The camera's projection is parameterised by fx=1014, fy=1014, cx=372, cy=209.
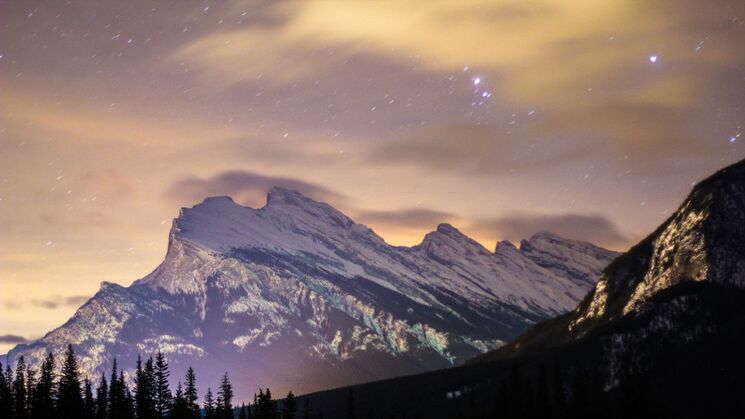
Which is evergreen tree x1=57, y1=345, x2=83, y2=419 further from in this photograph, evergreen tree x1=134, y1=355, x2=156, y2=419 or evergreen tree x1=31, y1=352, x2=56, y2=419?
evergreen tree x1=134, y1=355, x2=156, y2=419

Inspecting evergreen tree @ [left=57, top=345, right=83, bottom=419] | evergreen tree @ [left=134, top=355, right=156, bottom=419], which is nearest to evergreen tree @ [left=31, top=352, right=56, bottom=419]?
evergreen tree @ [left=57, top=345, right=83, bottom=419]

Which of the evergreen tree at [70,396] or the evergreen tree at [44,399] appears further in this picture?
the evergreen tree at [70,396]

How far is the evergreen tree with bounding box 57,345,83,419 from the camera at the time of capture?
180 metres

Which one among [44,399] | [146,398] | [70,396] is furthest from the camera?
[146,398]

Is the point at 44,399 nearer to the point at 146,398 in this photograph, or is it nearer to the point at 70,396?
the point at 70,396

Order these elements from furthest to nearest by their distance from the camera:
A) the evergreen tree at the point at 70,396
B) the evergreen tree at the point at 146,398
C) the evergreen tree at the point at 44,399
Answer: the evergreen tree at the point at 146,398 < the evergreen tree at the point at 70,396 < the evergreen tree at the point at 44,399

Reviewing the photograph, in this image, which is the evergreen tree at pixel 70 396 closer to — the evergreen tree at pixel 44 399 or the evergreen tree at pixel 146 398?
the evergreen tree at pixel 44 399

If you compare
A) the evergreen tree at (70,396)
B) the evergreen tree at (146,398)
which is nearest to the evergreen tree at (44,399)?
the evergreen tree at (70,396)

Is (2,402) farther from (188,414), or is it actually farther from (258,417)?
(258,417)

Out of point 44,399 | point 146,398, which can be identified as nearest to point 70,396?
point 44,399

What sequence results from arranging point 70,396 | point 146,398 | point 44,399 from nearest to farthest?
point 70,396, point 44,399, point 146,398

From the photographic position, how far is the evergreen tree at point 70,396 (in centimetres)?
17962

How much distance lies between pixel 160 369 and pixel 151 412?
30.1 ft

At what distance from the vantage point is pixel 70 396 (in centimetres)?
18200
